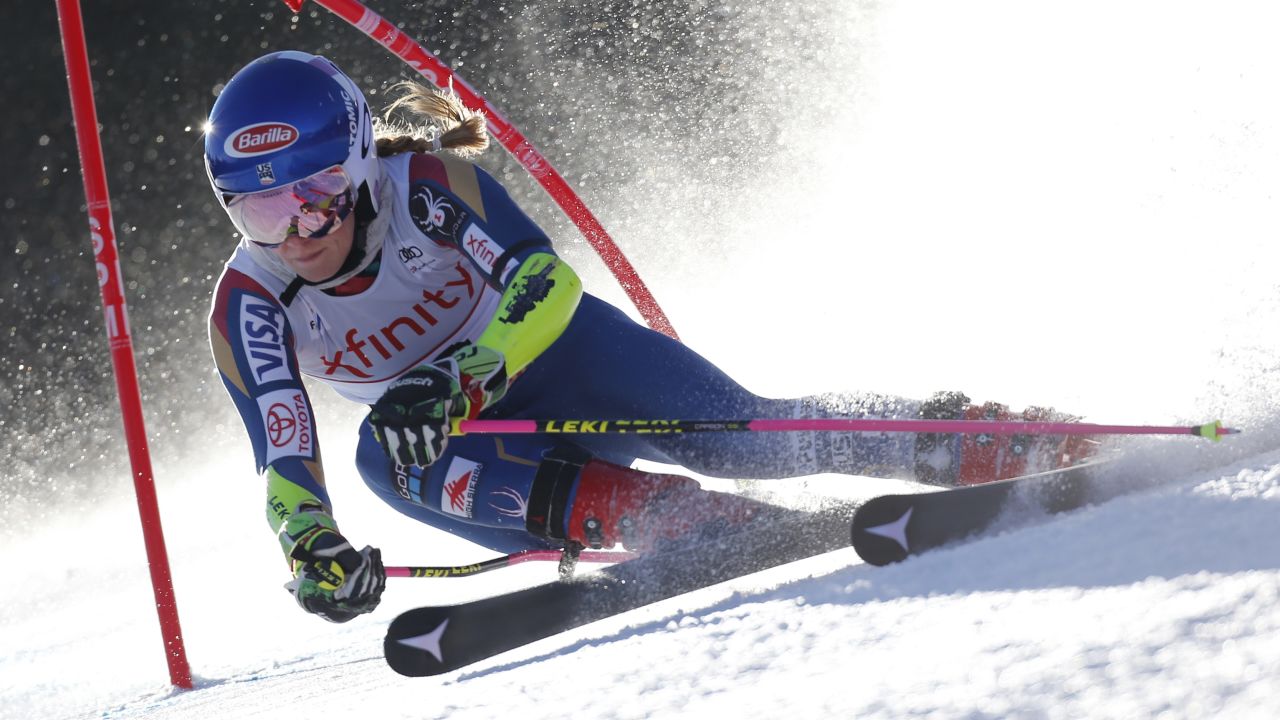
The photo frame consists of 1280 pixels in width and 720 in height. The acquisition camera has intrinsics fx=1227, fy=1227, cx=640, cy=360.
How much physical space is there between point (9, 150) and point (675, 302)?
3981 millimetres

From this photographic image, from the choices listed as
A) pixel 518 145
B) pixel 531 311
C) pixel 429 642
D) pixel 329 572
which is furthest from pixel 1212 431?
pixel 518 145

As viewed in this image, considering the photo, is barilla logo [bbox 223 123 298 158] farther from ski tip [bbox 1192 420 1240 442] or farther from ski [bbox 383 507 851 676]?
ski tip [bbox 1192 420 1240 442]

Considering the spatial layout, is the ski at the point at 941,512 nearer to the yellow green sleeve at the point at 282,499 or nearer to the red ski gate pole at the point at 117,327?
the yellow green sleeve at the point at 282,499

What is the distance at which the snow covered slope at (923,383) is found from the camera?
→ 4.33 ft

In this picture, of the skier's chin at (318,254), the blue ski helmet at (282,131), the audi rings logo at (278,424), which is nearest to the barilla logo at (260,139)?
the blue ski helmet at (282,131)

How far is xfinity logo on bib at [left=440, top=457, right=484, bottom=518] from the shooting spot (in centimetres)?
231

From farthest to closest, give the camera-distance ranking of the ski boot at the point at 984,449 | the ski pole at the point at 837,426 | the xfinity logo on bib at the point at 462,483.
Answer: the xfinity logo on bib at the point at 462,483
the ski boot at the point at 984,449
the ski pole at the point at 837,426

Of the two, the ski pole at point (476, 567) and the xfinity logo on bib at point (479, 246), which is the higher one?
the xfinity logo on bib at point (479, 246)

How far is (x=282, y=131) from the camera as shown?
209 centimetres

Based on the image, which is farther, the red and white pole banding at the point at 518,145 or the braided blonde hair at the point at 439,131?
the red and white pole banding at the point at 518,145

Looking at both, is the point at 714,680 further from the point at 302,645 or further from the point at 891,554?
the point at 302,645

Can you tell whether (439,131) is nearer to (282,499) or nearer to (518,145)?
(518,145)

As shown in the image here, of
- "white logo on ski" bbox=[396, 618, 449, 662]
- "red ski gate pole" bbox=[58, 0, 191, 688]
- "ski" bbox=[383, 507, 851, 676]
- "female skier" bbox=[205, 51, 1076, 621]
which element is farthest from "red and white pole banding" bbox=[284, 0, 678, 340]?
"white logo on ski" bbox=[396, 618, 449, 662]

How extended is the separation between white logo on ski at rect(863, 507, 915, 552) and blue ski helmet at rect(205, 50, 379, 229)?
1.11m
